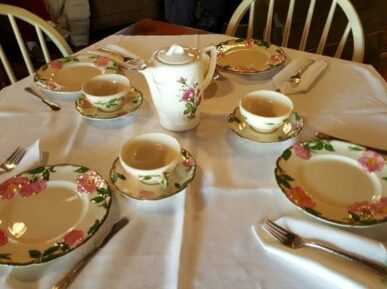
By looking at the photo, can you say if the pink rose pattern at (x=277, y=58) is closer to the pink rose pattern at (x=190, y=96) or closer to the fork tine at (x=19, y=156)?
the pink rose pattern at (x=190, y=96)

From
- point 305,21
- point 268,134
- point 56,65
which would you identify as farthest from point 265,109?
point 305,21

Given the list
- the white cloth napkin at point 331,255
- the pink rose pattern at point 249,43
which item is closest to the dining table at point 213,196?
the white cloth napkin at point 331,255

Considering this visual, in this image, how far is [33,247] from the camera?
0.54 metres

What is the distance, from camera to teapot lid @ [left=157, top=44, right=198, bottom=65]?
0.68 metres

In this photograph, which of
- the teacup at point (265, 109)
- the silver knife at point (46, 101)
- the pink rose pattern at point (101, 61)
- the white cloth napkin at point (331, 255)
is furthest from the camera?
the pink rose pattern at point (101, 61)

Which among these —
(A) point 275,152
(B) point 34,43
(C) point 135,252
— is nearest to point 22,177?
(C) point 135,252

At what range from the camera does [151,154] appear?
2.16ft

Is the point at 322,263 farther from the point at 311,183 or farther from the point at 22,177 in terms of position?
the point at 22,177

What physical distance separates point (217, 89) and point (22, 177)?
47 cm

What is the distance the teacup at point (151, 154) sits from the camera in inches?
24.2

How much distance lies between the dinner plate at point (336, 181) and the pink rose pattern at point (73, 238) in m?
0.32

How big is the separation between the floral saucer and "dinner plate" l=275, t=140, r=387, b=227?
0.15 metres

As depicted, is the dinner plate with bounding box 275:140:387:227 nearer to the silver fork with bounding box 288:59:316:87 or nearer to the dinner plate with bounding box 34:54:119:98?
the silver fork with bounding box 288:59:316:87

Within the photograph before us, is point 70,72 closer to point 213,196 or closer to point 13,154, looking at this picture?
point 13,154
